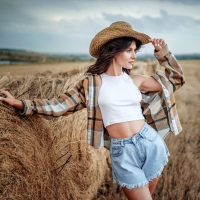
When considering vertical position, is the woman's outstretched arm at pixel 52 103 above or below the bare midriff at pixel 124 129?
above

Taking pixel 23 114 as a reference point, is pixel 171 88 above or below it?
above

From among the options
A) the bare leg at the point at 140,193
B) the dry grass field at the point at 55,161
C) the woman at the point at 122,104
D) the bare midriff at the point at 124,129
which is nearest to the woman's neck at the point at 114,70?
the woman at the point at 122,104

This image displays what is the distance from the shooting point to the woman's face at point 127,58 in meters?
2.65

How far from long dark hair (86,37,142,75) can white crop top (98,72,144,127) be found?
0.13m

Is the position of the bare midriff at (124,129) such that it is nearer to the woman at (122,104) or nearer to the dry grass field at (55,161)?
the woman at (122,104)

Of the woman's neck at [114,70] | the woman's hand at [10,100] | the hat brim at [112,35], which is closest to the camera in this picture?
the woman's hand at [10,100]

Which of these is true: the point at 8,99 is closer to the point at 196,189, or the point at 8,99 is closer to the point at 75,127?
the point at 75,127

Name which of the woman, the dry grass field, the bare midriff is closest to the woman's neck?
the woman

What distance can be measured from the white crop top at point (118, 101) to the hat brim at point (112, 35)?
340 mm

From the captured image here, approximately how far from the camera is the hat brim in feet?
8.69

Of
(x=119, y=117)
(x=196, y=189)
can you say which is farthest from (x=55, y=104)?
(x=196, y=189)

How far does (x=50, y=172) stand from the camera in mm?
2740

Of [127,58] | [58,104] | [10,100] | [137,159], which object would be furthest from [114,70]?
[10,100]

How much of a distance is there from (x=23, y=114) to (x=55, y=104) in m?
0.27
